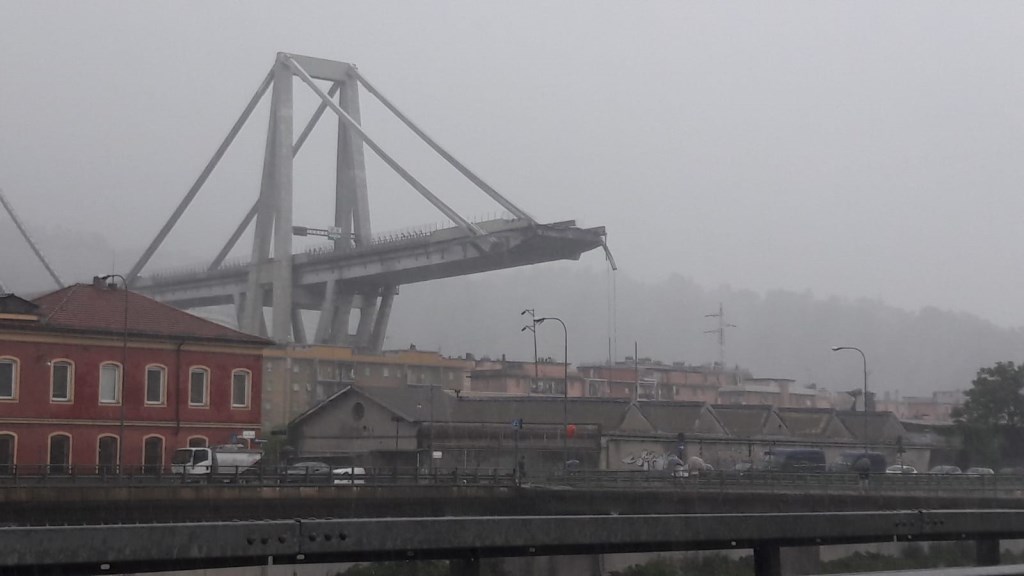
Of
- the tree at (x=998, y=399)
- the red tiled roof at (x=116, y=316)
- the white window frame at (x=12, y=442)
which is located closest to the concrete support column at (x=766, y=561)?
the white window frame at (x=12, y=442)

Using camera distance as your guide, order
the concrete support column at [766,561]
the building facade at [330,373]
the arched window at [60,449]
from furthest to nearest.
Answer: the building facade at [330,373] < the arched window at [60,449] < the concrete support column at [766,561]

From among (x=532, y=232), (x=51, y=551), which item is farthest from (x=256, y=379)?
(x=51, y=551)

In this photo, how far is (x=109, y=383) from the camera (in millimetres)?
46469

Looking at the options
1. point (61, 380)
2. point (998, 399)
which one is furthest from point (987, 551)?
point (998, 399)

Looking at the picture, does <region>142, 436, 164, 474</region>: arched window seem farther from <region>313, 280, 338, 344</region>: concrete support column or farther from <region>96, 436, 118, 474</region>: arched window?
<region>313, 280, 338, 344</region>: concrete support column

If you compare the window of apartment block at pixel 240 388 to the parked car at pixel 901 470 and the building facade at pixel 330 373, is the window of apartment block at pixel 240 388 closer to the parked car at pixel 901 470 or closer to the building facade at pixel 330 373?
the building facade at pixel 330 373

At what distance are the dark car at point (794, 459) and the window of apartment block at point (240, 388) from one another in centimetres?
2277

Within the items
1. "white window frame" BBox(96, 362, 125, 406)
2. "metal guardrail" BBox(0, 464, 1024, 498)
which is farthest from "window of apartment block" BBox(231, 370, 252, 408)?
"metal guardrail" BBox(0, 464, 1024, 498)

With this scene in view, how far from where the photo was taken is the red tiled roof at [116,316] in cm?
4641

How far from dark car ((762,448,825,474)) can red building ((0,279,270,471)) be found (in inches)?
914

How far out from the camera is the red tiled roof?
4641 centimetres

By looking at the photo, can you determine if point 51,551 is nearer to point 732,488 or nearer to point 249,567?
point 249,567

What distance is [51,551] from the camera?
5211mm

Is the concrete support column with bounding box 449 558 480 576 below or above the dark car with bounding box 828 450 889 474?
above
